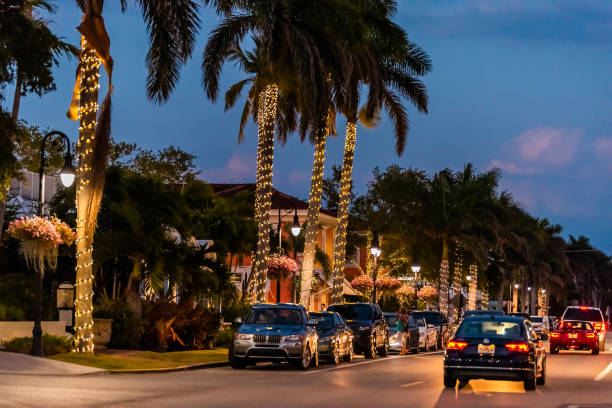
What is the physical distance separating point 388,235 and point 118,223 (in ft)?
126

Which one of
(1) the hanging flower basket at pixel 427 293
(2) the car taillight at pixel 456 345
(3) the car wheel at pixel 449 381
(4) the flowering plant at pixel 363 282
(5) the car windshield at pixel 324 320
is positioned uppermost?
(4) the flowering plant at pixel 363 282

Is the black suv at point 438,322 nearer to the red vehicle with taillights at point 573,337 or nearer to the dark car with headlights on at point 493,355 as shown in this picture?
the red vehicle with taillights at point 573,337

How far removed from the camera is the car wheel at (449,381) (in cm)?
2328

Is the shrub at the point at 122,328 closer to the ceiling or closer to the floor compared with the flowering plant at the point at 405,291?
closer to the floor

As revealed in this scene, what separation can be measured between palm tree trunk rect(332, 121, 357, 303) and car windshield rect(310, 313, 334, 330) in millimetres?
14072

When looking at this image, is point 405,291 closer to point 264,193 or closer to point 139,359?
point 264,193

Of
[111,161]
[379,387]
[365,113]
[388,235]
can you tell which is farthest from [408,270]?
[379,387]

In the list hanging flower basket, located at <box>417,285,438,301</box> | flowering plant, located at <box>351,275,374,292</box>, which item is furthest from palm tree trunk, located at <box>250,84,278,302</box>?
hanging flower basket, located at <box>417,285,438,301</box>

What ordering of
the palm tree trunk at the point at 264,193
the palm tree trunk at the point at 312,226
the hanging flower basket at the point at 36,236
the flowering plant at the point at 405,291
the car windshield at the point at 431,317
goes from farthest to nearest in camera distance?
the flowering plant at the point at 405,291 → the car windshield at the point at 431,317 → the palm tree trunk at the point at 312,226 → the palm tree trunk at the point at 264,193 → the hanging flower basket at the point at 36,236

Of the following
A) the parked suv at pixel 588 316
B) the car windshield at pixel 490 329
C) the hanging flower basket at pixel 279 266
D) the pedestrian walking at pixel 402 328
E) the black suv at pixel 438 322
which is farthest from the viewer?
the black suv at pixel 438 322

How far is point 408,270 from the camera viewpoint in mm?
78062

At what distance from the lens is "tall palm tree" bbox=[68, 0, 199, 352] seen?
95.6 feet

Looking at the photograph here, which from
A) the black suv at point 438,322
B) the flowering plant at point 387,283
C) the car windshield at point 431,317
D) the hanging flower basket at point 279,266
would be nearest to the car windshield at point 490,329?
the hanging flower basket at point 279,266

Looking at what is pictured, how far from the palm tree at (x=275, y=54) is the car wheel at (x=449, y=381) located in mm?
15844
